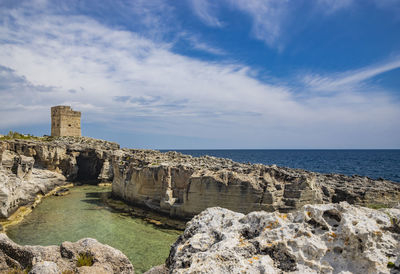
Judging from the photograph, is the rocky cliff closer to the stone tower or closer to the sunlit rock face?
the sunlit rock face

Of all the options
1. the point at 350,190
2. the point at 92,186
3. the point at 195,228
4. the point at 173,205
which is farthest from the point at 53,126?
the point at 195,228

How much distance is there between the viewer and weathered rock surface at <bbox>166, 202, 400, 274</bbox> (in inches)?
149

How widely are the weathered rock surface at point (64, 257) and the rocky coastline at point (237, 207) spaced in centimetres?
4

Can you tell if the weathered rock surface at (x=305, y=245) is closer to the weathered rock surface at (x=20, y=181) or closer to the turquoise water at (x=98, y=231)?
the turquoise water at (x=98, y=231)

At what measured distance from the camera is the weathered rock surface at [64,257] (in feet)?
24.2

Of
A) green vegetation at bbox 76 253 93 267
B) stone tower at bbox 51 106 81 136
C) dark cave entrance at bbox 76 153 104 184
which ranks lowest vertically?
dark cave entrance at bbox 76 153 104 184

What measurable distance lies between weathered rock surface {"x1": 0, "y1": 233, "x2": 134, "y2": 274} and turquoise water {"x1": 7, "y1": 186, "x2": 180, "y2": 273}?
6.62m

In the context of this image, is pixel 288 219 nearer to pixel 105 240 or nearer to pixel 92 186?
pixel 105 240

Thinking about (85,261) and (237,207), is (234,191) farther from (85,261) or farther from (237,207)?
(85,261)

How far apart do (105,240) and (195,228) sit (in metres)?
14.6

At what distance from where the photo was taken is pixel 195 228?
210 inches

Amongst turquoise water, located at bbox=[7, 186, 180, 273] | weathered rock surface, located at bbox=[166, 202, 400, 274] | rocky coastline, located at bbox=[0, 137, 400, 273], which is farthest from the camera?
turquoise water, located at bbox=[7, 186, 180, 273]

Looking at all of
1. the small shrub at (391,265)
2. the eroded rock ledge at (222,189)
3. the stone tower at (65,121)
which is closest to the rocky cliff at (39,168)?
the eroded rock ledge at (222,189)

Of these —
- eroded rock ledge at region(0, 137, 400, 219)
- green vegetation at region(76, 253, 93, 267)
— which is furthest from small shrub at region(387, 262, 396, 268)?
eroded rock ledge at region(0, 137, 400, 219)
